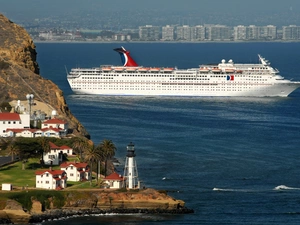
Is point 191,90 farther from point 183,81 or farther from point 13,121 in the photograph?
point 13,121

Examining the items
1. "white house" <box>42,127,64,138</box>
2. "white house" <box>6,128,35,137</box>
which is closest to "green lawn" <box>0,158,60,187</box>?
"white house" <box>6,128,35,137</box>

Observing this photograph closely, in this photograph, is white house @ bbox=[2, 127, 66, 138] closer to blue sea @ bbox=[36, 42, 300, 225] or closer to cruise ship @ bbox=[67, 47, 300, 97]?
blue sea @ bbox=[36, 42, 300, 225]

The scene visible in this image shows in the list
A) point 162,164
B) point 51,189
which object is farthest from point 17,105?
point 51,189

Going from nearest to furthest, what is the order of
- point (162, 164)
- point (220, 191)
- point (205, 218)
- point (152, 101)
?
point (205, 218)
point (220, 191)
point (162, 164)
point (152, 101)

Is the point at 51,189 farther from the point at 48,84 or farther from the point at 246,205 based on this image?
the point at 48,84

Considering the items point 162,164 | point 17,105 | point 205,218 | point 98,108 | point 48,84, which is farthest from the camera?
point 98,108

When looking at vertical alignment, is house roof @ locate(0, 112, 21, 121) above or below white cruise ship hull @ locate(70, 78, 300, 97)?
Answer: above

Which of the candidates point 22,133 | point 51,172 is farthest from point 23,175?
point 22,133

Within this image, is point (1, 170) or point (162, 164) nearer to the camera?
point (1, 170)
